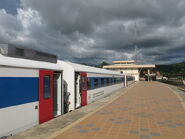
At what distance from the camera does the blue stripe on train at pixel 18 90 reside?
5030mm

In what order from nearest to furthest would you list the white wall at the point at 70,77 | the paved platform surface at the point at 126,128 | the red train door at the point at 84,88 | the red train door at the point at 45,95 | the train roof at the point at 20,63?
the train roof at the point at 20,63 < the paved platform surface at the point at 126,128 < the red train door at the point at 45,95 < the white wall at the point at 70,77 < the red train door at the point at 84,88

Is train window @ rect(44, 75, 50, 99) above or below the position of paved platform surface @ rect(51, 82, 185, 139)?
above

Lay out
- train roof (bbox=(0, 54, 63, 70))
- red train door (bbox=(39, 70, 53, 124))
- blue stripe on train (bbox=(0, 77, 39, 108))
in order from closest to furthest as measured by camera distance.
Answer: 1. blue stripe on train (bbox=(0, 77, 39, 108))
2. train roof (bbox=(0, 54, 63, 70))
3. red train door (bbox=(39, 70, 53, 124))

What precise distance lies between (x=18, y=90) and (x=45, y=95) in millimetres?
1555

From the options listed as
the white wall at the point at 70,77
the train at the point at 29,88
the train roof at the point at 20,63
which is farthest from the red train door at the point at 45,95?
the white wall at the point at 70,77

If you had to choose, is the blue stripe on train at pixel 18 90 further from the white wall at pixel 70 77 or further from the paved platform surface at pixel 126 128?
the white wall at pixel 70 77

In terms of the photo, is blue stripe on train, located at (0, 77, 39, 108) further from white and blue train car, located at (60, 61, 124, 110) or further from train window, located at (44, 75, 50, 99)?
white and blue train car, located at (60, 61, 124, 110)

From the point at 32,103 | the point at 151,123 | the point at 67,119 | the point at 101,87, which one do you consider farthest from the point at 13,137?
the point at 101,87

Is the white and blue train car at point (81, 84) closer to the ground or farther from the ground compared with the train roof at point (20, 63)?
closer to the ground

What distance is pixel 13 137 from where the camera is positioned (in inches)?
207

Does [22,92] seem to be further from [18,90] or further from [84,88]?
[84,88]

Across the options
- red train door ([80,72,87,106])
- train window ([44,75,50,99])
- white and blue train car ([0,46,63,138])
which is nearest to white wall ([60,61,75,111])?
red train door ([80,72,87,106])

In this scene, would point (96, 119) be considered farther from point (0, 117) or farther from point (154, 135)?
point (0, 117)

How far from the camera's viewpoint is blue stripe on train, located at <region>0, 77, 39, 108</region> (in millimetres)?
5030
